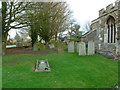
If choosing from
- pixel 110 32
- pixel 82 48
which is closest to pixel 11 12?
pixel 82 48

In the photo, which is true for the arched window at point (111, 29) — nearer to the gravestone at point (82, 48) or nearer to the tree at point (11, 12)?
the gravestone at point (82, 48)

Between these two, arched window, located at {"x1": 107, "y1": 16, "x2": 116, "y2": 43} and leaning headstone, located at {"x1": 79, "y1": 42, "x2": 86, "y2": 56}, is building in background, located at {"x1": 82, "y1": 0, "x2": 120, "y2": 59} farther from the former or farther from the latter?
leaning headstone, located at {"x1": 79, "y1": 42, "x2": 86, "y2": 56}

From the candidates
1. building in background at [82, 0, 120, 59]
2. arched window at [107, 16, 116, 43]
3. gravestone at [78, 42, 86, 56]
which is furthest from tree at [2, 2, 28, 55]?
arched window at [107, 16, 116, 43]

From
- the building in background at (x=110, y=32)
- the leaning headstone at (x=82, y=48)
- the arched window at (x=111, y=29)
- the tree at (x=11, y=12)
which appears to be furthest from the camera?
the tree at (x=11, y=12)

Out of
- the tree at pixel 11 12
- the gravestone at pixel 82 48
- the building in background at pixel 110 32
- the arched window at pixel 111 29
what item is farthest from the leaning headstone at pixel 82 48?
the tree at pixel 11 12

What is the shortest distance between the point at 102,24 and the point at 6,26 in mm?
9000

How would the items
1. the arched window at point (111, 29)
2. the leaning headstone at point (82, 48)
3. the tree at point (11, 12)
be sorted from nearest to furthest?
the arched window at point (111, 29) < the leaning headstone at point (82, 48) < the tree at point (11, 12)

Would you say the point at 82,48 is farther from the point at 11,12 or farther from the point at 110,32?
the point at 11,12

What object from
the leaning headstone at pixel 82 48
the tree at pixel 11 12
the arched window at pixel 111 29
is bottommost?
the leaning headstone at pixel 82 48

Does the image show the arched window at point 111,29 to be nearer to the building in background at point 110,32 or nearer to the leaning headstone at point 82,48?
the building in background at point 110,32

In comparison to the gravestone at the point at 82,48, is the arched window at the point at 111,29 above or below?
above

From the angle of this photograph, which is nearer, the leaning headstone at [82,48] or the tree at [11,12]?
the leaning headstone at [82,48]

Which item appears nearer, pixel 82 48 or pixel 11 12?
pixel 82 48

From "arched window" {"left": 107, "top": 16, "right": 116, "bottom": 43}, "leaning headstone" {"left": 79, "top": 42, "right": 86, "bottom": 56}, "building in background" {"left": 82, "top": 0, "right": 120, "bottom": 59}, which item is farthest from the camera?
"leaning headstone" {"left": 79, "top": 42, "right": 86, "bottom": 56}
